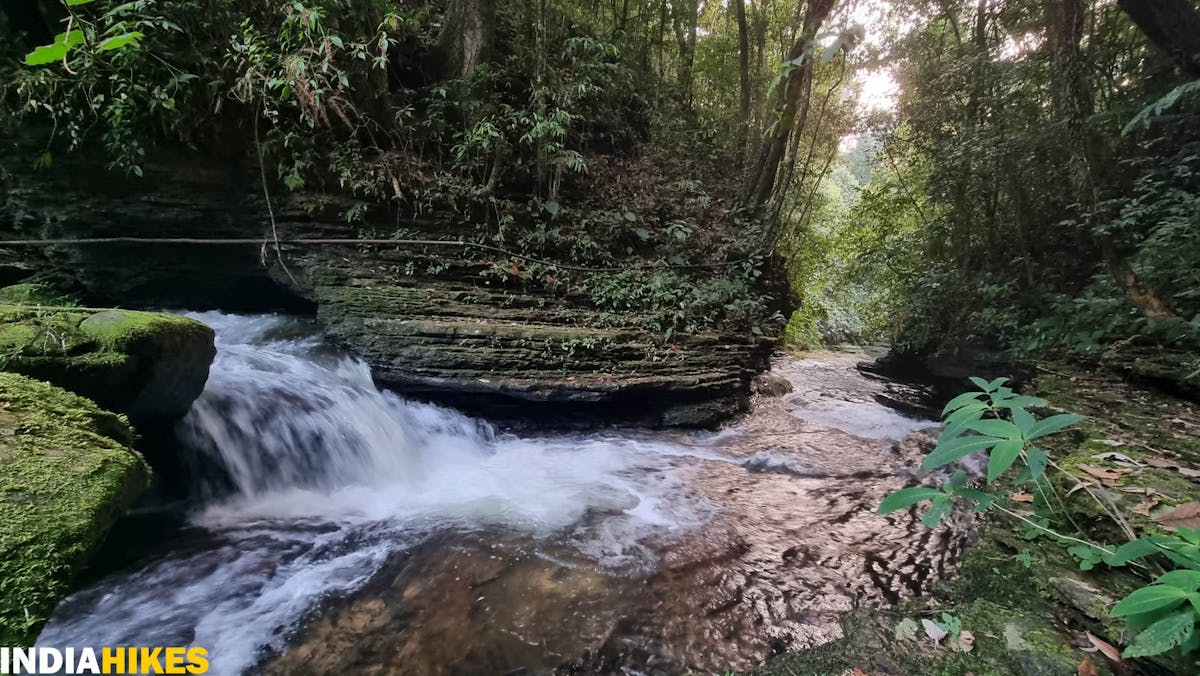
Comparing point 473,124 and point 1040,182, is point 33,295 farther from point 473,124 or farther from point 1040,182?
point 1040,182

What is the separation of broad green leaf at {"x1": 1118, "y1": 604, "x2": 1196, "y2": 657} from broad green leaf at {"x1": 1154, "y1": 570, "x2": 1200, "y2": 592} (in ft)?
0.24

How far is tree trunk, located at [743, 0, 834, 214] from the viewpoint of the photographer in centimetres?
761

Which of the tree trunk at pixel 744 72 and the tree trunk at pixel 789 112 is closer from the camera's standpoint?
the tree trunk at pixel 789 112

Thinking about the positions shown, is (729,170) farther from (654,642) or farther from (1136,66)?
(654,642)

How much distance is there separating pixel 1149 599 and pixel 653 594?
2352 mm

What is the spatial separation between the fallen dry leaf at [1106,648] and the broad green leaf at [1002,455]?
98cm

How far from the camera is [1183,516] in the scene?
2477 mm

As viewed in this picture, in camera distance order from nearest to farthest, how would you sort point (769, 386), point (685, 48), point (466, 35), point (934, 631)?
point (934, 631)
point (466, 35)
point (769, 386)
point (685, 48)

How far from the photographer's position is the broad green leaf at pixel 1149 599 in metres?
1.49

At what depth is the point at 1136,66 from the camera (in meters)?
7.06

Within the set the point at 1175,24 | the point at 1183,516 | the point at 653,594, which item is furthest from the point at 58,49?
the point at 1175,24

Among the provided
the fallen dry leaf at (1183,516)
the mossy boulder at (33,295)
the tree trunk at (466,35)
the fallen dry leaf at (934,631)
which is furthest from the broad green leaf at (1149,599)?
the tree trunk at (466,35)

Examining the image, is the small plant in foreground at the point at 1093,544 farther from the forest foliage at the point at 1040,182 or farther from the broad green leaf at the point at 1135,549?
the forest foliage at the point at 1040,182

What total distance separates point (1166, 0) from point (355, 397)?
10468 mm
